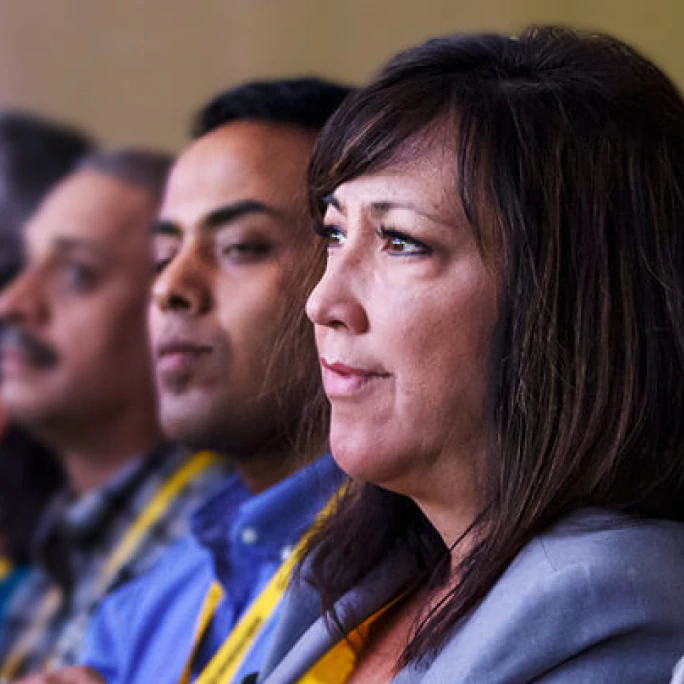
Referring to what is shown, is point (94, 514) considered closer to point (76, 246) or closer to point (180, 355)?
point (76, 246)

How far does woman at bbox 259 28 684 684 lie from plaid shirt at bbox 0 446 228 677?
1076 mm

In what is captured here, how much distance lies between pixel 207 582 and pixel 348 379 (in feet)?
1.80

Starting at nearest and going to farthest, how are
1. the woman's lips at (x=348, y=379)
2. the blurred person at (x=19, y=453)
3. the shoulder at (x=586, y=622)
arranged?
1. the shoulder at (x=586, y=622)
2. the woman's lips at (x=348, y=379)
3. the blurred person at (x=19, y=453)

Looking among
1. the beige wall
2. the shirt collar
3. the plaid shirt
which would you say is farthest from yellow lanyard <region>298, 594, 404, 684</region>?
the beige wall

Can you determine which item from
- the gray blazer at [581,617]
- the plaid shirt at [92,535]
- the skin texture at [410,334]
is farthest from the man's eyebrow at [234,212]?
the plaid shirt at [92,535]

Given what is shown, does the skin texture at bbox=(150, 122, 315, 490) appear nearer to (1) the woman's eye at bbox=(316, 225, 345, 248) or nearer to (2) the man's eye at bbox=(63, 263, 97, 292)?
(1) the woman's eye at bbox=(316, 225, 345, 248)

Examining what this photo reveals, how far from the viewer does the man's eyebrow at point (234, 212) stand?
4.40 feet

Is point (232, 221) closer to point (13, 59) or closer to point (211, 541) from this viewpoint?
Answer: point (211, 541)

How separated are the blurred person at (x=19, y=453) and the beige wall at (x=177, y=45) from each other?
0.40 metres

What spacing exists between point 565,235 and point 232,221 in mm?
523

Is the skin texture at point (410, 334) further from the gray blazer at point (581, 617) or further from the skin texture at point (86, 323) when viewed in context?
the skin texture at point (86, 323)

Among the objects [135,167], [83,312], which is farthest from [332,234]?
[135,167]

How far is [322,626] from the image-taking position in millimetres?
1070

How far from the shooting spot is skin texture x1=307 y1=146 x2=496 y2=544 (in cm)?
92
